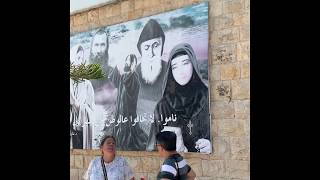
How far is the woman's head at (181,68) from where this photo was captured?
231 inches

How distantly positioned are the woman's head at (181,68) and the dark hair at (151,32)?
367 millimetres

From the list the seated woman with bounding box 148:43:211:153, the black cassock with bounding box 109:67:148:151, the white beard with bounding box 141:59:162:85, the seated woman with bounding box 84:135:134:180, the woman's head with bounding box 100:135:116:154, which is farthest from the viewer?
the black cassock with bounding box 109:67:148:151

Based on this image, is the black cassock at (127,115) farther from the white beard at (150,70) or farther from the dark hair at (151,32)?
the dark hair at (151,32)

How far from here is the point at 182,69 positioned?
594 centimetres

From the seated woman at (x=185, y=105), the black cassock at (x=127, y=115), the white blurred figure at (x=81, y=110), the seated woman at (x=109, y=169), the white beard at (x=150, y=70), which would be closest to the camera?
the seated woman at (x=109, y=169)

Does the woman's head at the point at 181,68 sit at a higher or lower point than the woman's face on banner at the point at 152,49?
lower

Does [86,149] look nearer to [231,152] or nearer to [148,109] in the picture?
[148,109]

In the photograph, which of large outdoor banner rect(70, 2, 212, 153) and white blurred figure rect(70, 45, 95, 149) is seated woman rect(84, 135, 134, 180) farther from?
white blurred figure rect(70, 45, 95, 149)

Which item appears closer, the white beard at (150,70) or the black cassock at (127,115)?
the white beard at (150,70)

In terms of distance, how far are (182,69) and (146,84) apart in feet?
2.27

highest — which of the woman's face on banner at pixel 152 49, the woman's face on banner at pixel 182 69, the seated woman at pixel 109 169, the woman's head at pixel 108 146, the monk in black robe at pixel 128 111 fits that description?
the woman's face on banner at pixel 152 49

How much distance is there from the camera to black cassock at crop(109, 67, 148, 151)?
6.49 m

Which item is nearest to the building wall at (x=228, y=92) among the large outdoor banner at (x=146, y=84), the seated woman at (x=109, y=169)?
the large outdoor banner at (x=146, y=84)

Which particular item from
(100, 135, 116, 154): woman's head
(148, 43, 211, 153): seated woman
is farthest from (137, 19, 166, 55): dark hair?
(100, 135, 116, 154): woman's head
